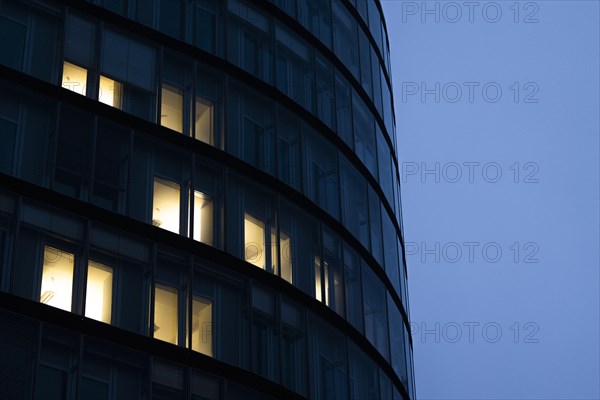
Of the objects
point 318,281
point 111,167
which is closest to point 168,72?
point 111,167

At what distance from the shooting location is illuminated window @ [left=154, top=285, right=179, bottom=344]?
3312cm

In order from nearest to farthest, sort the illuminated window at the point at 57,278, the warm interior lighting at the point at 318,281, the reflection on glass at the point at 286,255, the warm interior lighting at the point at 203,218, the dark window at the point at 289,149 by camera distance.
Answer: the illuminated window at the point at 57,278, the warm interior lighting at the point at 203,218, the reflection on glass at the point at 286,255, the warm interior lighting at the point at 318,281, the dark window at the point at 289,149

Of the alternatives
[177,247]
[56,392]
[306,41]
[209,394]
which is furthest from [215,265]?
[306,41]

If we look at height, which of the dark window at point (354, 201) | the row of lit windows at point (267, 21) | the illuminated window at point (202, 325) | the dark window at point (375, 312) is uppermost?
the row of lit windows at point (267, 21)

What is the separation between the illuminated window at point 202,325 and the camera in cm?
3381

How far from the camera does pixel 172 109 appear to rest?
36.9 m

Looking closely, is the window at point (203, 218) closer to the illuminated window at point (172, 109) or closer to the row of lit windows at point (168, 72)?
the row of lit windows at point (168, 72)

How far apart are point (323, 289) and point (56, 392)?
10699 mm

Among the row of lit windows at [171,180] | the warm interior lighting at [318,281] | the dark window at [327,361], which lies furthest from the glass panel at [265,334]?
the warm interior lighting at [318,281]

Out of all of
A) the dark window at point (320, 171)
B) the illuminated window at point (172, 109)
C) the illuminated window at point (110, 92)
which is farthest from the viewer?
the dark window at point (320, 171)

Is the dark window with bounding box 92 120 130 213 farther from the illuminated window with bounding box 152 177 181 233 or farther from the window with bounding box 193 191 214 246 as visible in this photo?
the window with bounding box 193 191 214 246

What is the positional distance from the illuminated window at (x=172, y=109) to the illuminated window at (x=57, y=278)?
5.88 m

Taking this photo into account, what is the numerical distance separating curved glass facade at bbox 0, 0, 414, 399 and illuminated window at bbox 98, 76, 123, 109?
0.20 ft

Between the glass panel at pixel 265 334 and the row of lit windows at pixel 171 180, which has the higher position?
the row of lit windows at pixel 171 180
